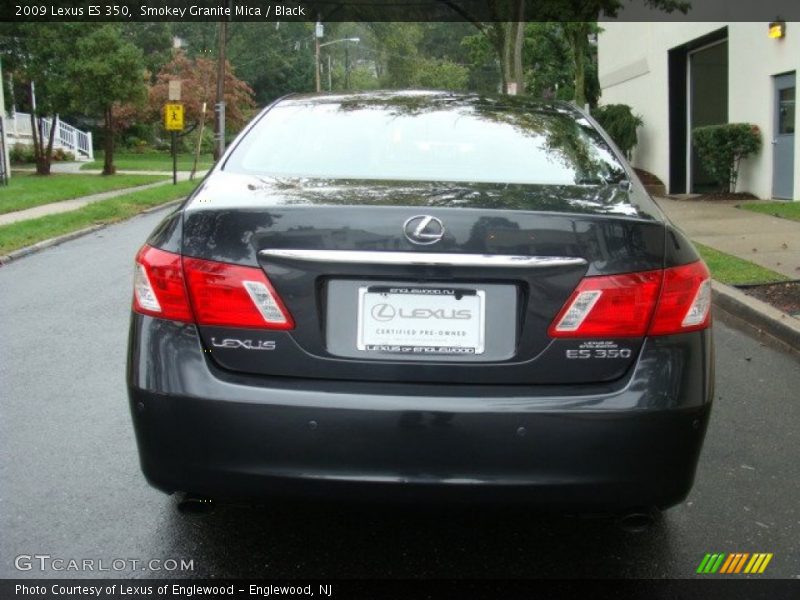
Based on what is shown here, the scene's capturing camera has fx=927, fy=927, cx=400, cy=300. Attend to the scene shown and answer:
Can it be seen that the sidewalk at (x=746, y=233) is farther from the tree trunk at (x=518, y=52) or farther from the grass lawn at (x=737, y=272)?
the tree trunk at (x=518, y=52)

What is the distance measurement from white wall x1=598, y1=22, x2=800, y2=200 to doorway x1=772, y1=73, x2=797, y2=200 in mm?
129

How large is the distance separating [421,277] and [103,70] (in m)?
28.2

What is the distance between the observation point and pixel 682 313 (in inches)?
106

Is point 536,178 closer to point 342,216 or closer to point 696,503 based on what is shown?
point 342,216

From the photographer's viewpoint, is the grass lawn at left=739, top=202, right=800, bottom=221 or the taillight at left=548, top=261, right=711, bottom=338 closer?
the taillight at left=548, top=261, right=711, bottom=338

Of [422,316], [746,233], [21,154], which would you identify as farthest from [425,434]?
[21,154]

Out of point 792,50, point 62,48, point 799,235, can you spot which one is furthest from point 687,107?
point 62,48

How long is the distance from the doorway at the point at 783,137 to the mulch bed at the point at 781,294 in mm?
8989

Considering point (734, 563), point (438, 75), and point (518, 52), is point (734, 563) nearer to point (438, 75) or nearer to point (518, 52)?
point (518, 52)

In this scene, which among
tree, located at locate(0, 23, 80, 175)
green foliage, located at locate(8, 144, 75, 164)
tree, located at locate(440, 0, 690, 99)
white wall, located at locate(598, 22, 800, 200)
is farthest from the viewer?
green foliage, located at locate(8, 144, 75, 164)

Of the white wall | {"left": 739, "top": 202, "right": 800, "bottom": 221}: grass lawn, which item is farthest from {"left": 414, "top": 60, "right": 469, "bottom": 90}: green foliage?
{"left": 739, "top": 202, "right": 800, "bottom": 221}: grass lawn

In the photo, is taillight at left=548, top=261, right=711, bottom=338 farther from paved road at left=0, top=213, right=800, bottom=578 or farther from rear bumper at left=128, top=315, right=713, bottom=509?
paved road at left=0, top=213, right=800, bottom=578

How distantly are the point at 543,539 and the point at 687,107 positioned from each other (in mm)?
20193

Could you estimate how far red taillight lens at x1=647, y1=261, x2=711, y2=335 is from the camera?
267 cm
